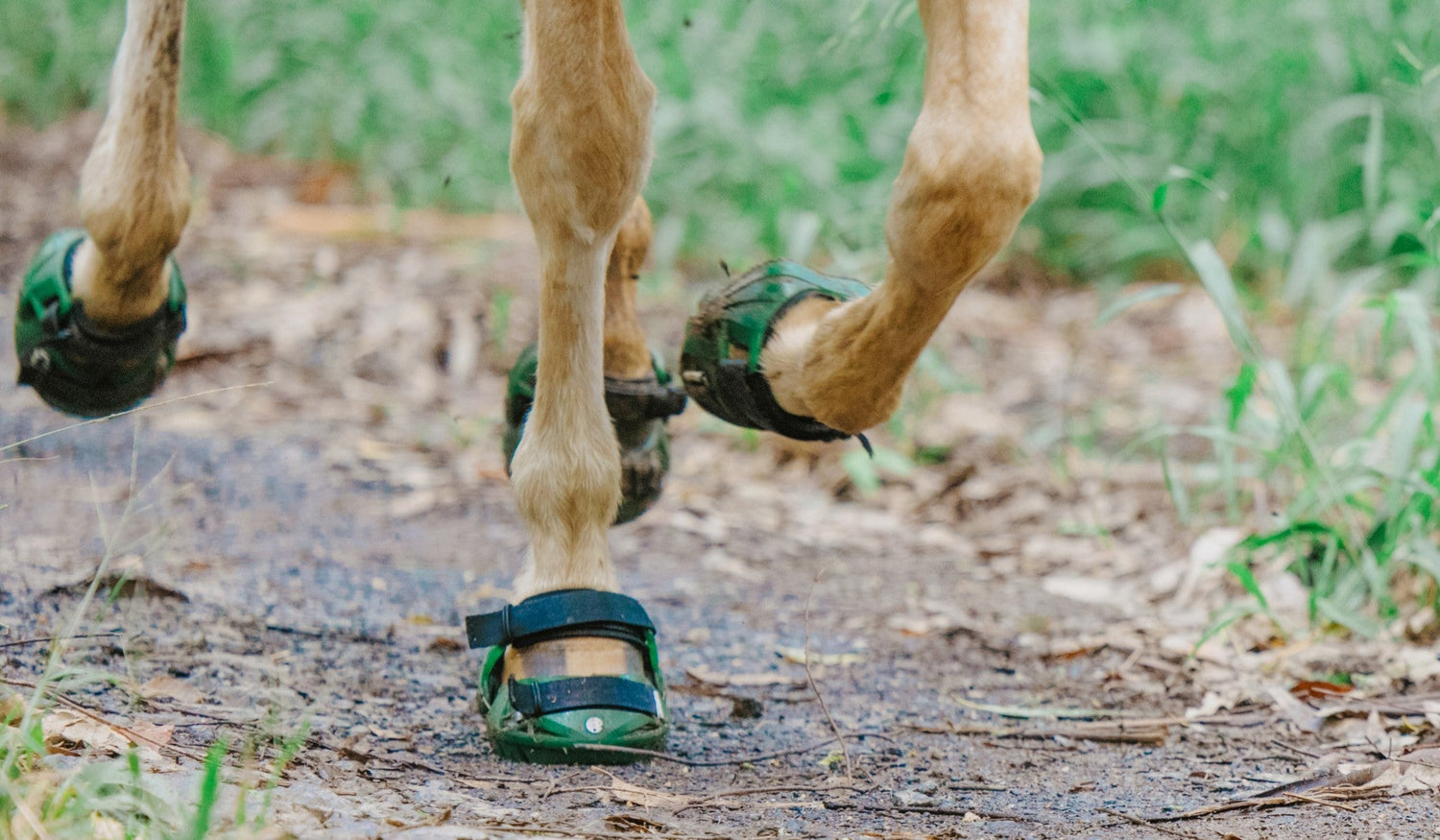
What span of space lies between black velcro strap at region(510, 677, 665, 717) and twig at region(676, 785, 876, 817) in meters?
0.24

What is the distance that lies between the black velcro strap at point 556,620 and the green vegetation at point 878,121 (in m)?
2.18

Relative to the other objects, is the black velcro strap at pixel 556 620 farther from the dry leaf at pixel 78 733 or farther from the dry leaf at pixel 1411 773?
the dry leaf at pixel 1411 773

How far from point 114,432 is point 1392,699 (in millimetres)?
3478

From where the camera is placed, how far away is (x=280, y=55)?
25.7ft

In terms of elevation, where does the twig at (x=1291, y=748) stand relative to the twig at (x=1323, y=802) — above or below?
above

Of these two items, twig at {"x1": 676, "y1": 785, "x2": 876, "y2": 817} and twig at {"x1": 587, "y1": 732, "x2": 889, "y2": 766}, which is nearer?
twig at {"x1": 676, "y1": 785, "x2": 876, "y2": 817}

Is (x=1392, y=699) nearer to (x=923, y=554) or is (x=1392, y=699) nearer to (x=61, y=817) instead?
(x=923, y=554)

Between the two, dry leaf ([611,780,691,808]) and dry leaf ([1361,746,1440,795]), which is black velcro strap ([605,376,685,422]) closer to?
Answer: dry leaf ([611,780,691,808])

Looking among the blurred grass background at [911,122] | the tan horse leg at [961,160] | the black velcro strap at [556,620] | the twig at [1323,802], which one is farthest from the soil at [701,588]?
the tan horse leg at [961,160]

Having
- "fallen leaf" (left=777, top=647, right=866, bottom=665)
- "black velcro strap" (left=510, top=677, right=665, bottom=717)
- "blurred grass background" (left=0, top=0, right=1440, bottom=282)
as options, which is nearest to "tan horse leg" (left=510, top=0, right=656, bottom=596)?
"black velcro strap" (left=510, top=677, right=665, bottom=717)

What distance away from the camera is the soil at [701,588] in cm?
196

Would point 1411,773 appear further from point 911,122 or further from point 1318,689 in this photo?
point 911,122

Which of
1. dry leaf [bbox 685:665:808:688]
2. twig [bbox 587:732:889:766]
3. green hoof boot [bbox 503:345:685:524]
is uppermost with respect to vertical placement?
green hoof boot [bbox 503:345:685:524]

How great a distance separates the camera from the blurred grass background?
5.86m
